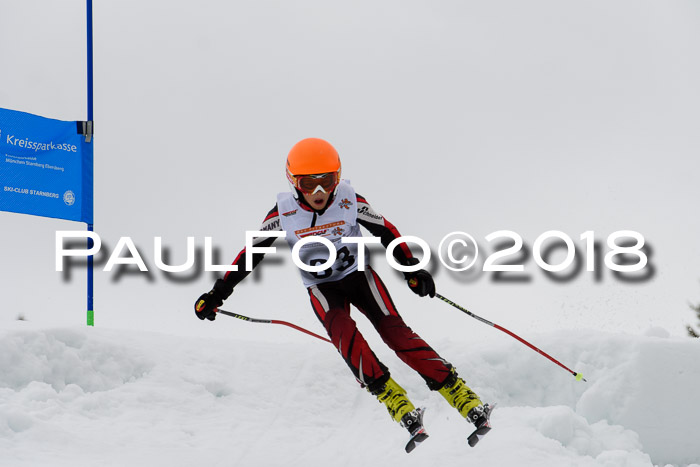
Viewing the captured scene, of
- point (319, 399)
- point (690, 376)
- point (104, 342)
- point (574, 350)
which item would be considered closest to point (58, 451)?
point (104, 342)

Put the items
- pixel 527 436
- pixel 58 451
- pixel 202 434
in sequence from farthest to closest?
pixel 202 434 < pixel 527 436 < pixel 58 451

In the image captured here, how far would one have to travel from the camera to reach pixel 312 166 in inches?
209

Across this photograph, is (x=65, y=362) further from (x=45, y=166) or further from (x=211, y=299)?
(x=45, y=166)

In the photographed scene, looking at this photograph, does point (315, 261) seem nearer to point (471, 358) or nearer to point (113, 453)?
point (113, 453)

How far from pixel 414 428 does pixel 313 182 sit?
1.98m

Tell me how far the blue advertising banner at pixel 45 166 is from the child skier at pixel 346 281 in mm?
6046

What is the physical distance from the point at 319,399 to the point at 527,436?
224cm

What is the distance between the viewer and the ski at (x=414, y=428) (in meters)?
4.81

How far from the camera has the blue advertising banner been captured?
Result: 1065 cm

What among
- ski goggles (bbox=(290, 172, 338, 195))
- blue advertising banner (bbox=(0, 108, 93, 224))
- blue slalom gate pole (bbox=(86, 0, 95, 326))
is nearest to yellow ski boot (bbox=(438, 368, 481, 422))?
ski goggles (bbox=(290, 172, 338, 195))

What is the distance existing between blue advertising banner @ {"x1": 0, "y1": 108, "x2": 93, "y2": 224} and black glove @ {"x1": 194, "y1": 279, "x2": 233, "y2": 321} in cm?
564

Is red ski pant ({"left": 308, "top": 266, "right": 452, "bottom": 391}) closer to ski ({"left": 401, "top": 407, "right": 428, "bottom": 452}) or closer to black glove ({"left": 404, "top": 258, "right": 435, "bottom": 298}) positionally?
black glove ({"left": 404, "top": 258, "right": 435, "bottom": 298})

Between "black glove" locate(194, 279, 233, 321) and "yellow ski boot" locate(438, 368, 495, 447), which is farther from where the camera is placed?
"black glove" locate(194, 279, 233, 321)

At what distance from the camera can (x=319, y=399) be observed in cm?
715
